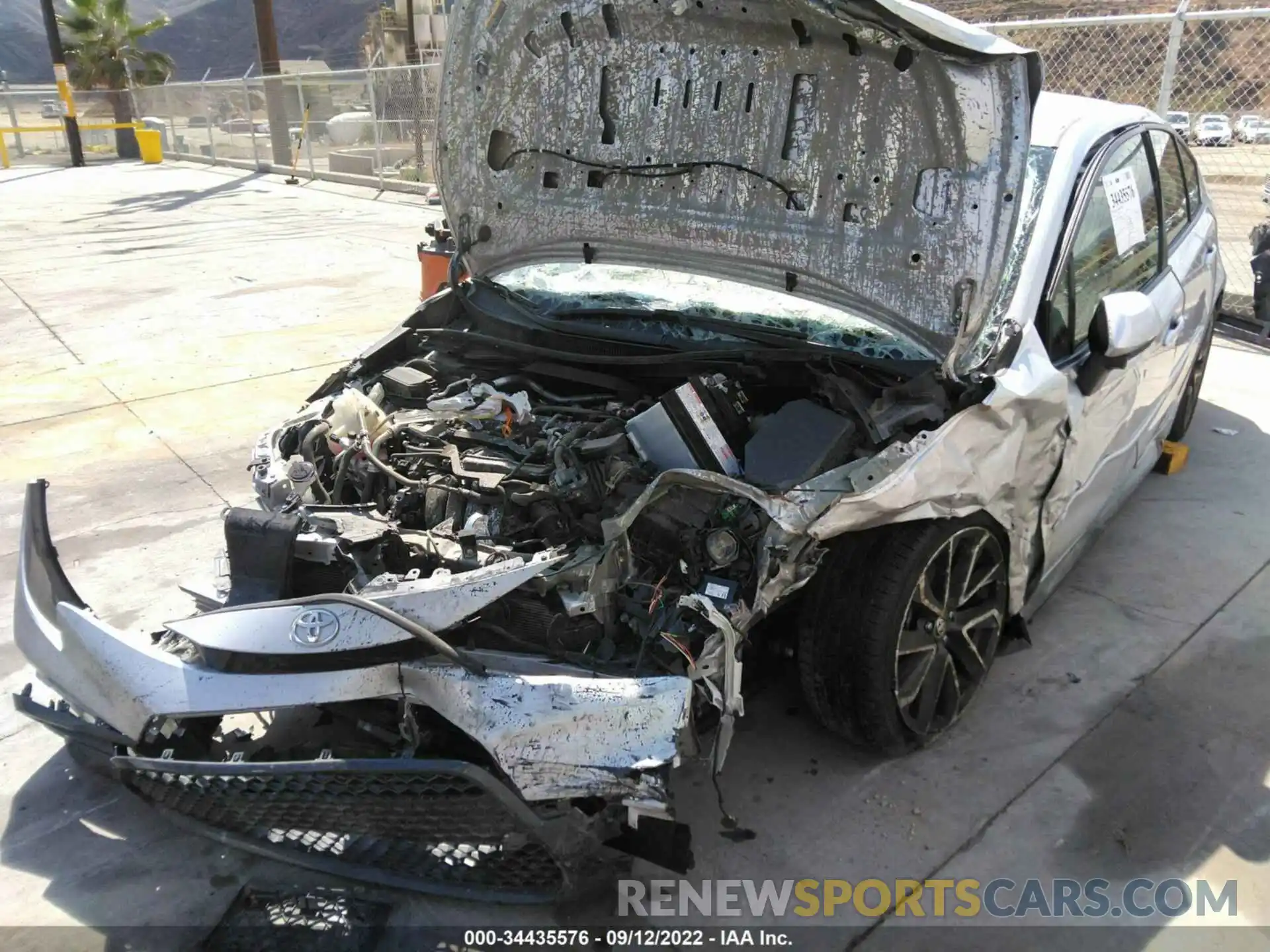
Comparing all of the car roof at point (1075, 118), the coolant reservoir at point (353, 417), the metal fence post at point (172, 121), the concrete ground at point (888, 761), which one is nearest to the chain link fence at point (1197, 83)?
the concrete ground at point (888, 761)

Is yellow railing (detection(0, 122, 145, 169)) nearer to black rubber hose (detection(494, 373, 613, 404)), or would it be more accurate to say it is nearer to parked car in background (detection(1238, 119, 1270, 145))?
parked car in background (detection(1238, 119, 1270, 145))

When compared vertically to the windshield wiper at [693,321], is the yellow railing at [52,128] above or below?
below

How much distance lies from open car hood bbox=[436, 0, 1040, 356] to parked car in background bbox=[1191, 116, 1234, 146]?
671cm

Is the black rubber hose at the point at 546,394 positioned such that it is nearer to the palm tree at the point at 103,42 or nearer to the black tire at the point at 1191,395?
the black tire at the point at 1191,395

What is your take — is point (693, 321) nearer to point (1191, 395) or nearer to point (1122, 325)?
point (1122, 325)

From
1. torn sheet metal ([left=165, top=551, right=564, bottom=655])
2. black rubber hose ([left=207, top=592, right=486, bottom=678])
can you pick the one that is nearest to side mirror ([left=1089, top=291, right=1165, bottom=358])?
torn sheet metal ([left=165, top=551, right=564, bottom=655])

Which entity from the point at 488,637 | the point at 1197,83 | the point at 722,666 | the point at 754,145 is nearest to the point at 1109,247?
the point at 754,145

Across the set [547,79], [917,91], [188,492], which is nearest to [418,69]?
[188,492]

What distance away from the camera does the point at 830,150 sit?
2967 mm

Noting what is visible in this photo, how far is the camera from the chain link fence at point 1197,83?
7414mm

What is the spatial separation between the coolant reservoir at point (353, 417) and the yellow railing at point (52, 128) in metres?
25.6

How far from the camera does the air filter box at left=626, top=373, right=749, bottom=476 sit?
2.74 m

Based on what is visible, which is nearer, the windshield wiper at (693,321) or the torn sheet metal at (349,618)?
the torn sheet metal at (349,618)

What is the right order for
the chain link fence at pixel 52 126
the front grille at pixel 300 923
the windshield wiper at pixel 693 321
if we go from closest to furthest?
the front grille at pixel 300 923
the windshield wiper at pixel 693 321
the chain link fence at pixel 52 126
